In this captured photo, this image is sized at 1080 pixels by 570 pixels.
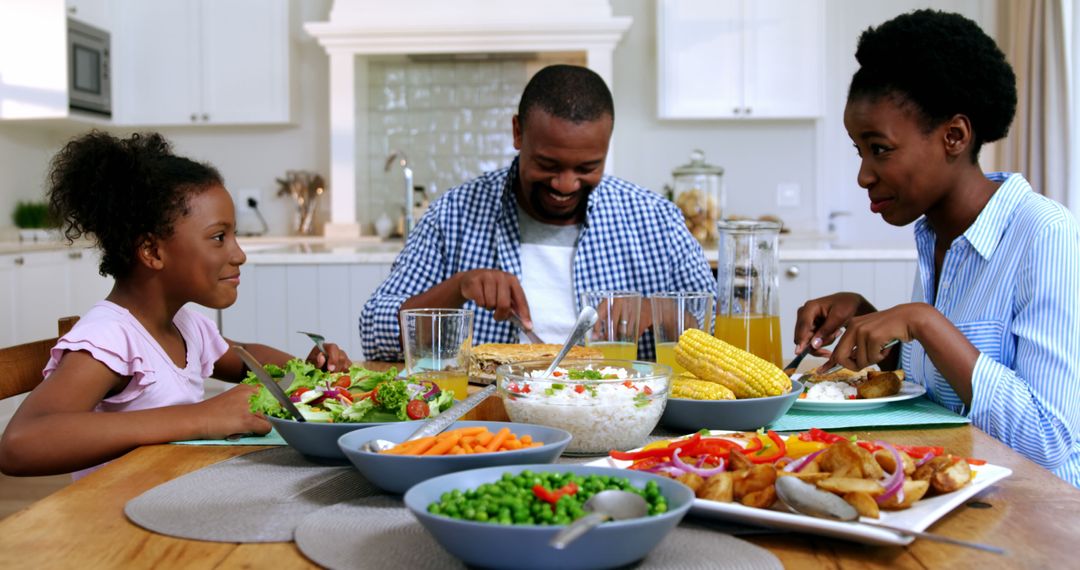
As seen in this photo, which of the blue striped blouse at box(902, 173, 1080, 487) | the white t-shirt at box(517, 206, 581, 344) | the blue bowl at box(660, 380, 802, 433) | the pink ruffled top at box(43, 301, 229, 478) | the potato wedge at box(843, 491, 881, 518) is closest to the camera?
the potato wedge at box(843, 491, 881, 518)

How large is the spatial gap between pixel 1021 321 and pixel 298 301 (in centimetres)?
308

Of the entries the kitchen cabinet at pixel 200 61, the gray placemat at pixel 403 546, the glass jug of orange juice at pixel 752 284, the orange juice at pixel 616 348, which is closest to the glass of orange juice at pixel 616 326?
the orange juice at pixel 616 348

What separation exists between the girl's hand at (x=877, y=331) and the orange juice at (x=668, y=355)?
24 centimetres

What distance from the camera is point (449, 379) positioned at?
139 centimetres

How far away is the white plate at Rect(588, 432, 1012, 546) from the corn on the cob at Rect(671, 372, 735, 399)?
0.40 m

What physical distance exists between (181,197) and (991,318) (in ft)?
4.19

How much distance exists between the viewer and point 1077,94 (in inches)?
172

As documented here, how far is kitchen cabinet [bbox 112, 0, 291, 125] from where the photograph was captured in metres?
5.30

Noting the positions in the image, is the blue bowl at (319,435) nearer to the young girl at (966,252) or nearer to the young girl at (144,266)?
the young girl at (144,266)

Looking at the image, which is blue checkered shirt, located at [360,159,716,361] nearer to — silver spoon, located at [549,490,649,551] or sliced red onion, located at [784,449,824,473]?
sliced red onion, located at [784,449,824,473]

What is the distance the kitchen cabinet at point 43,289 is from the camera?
14.3 ft

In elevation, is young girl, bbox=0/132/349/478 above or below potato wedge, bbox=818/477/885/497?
above

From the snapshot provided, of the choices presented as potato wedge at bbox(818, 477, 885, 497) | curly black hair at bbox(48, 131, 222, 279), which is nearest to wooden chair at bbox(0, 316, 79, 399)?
curly black hair at bbox(48, 131, 222, 279)

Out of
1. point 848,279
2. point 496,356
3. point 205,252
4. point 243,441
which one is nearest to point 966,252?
point 496,356
